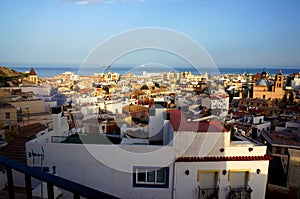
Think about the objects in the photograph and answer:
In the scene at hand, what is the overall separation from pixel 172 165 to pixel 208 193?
3.01 ft

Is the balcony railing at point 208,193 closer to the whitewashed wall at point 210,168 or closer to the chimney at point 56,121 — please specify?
the whitewashed wall at point 210,168

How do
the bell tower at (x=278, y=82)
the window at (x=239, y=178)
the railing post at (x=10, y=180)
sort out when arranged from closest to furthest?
1. the railing post at (x=10, y=180)
2. the window at (x=239, y=178)
3. the bell tower at (x=278, y=82)

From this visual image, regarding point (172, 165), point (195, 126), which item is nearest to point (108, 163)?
point (172, 165)

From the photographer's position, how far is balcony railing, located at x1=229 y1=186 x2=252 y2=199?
425 cm

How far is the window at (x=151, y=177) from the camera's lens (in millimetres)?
4277

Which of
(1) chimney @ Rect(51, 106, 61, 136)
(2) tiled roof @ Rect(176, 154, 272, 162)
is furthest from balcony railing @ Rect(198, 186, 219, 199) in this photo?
(1) chimney @ Rect(51, 106, 61, 136)

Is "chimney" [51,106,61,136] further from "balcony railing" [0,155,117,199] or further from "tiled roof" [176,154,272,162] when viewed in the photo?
"balcony railing" [0,155,117,199]

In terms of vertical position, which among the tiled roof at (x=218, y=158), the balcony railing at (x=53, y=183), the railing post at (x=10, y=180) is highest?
the balcony railing at (x=53, y=183)

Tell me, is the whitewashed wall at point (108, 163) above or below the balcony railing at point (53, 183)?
below

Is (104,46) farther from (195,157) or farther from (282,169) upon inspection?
(282,169)

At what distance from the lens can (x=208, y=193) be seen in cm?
433

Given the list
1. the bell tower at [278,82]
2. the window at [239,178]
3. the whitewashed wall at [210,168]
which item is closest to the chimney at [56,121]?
the whitewashed wall at [210,168]

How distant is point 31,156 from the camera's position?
14.6 feet

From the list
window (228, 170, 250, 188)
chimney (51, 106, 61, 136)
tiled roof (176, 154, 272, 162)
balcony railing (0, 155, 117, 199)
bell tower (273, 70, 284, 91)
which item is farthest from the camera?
bell tower (273, 70, 284, 91)
